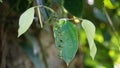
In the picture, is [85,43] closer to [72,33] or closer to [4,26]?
[4,26]

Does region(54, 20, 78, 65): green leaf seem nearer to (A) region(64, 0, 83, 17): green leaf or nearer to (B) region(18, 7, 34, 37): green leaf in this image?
(B) region(18, 7, 34, 37): green leaf

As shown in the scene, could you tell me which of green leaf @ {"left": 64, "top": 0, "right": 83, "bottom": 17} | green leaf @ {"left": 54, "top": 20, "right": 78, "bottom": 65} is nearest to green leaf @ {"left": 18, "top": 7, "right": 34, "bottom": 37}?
green leaf @ {"left": 54, "top": 20, "right": 78, "bottom": 65}

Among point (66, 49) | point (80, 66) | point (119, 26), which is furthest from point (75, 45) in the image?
point (119, 26)

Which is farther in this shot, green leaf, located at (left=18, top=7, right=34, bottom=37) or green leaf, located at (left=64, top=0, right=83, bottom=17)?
green leaf, located at (left=64, top=0, right=83, bottom=17)

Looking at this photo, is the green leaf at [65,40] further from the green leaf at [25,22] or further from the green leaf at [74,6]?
the green leaf at [74,6]

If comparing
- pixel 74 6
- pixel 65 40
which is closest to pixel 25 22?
pixel 65 40

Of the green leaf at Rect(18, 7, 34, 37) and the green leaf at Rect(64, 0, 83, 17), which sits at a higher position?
the green leaf at Rect(18, 7, 34, 37)
